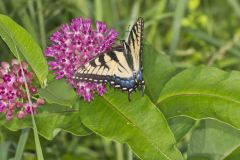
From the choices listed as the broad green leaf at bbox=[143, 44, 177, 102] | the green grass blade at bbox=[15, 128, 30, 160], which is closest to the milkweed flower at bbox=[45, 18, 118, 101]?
the broad green leaf at bbox=[143, 44, 177, 102]

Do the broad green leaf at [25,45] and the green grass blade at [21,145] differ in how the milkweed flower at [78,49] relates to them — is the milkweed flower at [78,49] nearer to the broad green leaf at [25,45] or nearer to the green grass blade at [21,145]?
the broad green leaf at [25,45]

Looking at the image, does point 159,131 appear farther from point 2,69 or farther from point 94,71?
point 2,69

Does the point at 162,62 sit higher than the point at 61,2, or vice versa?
the point at 61,2

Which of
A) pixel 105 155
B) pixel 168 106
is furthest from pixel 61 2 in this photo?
pixel 168 106

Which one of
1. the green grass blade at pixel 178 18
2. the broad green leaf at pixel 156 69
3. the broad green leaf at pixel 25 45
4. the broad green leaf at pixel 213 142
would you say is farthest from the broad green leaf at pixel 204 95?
the green grass blade at pixel 178 18

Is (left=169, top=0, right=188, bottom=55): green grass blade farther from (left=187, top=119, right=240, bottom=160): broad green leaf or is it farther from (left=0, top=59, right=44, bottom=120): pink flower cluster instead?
(left=0, top=59, right=44, bottom=120): pink flower cluster

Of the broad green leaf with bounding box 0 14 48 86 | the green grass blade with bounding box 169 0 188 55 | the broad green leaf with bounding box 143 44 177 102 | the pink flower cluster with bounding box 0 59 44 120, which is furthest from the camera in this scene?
the green grass blade with bounding box 169 0 188 55
